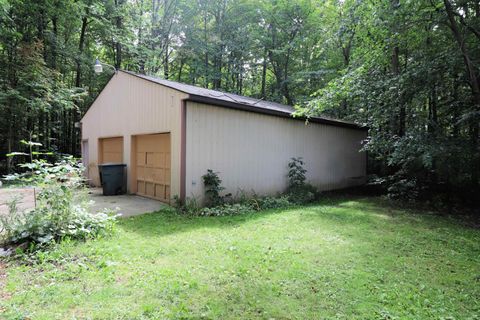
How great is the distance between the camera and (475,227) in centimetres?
546

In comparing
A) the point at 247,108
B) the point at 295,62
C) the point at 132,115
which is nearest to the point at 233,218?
the point at 247,108

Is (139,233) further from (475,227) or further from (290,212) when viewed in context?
(475,227)

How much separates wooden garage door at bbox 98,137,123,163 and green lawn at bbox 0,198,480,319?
15.2 ft

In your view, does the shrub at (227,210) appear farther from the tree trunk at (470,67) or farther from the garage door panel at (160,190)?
the tree trunk at (470,67)

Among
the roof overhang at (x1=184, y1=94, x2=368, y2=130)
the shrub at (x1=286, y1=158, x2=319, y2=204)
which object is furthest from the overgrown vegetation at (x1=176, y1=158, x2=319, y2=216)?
the roof overhang at (x1=184, y1=94, x2=368, y2=130)

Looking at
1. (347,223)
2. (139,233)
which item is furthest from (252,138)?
(139,233)

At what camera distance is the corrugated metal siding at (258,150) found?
20.7ft

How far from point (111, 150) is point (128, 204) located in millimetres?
3601

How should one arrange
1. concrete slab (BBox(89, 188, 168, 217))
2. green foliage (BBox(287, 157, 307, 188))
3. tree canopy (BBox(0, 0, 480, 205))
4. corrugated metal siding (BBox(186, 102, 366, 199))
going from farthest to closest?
green foliage (BBox(287, 157, 307, 188))
tree canopy (BBox(0, 0, 480, 205))
corrugated metal siding (BBox(186, 102, 366, 199))
concrete slab (BBox(89, 188, 168, 217))

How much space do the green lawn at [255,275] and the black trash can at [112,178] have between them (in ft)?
10.7

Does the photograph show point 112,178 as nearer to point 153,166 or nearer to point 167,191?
point 153,166

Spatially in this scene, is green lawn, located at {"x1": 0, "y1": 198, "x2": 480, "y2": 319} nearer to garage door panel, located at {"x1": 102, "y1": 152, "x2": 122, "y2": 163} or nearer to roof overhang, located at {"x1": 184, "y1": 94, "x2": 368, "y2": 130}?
roof overhang, located at {"x1": 184, "y1": 94, "x2": 368, "y2": 130}

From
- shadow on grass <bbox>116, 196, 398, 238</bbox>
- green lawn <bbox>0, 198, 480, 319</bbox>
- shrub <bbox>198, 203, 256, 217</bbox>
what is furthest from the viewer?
shrub <bbox>198, 203, 256, 217</bbox>

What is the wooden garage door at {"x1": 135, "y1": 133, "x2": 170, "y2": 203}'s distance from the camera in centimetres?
690
